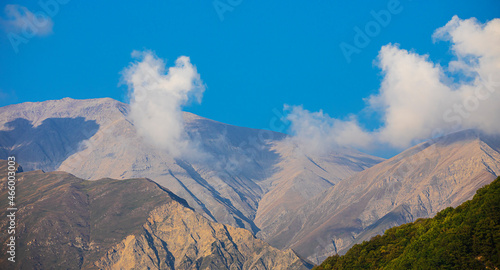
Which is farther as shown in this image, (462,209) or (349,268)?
(349,268)

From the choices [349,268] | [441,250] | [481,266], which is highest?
[349,268]

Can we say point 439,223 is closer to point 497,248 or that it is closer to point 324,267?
point 497,248

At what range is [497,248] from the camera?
295 ft

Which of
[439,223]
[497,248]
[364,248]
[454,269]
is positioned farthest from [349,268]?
[497,248]

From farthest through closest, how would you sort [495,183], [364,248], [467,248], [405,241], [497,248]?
[364,248] < [405,241] < [495,183] < [467,248] < [497,248]

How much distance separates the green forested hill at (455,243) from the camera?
93.2 m

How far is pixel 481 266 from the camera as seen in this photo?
92.0 metres

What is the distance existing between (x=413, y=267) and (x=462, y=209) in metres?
20.6

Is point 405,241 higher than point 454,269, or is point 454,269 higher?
point 405,241

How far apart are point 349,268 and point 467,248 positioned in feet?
118

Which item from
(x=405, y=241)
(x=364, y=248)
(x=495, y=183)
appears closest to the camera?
(x=495, y=183)

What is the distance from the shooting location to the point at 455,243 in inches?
3856

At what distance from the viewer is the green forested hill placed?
93188 mm

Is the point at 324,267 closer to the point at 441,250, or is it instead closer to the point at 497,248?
the point at 441,250
